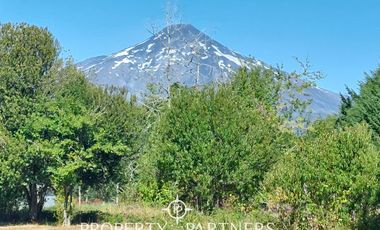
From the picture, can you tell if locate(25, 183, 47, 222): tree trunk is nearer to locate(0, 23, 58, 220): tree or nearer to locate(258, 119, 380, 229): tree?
locate(0, 23, 58, 220): tree

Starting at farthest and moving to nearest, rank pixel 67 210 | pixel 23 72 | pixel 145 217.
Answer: pixel 23 72 < pixel 67 210 < pixel 145 217

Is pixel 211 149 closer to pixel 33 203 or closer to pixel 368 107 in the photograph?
pixel 33 203

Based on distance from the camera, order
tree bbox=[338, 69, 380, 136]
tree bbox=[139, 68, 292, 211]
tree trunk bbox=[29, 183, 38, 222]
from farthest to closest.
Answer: tree bbox=[338, 69, 380, 136], tree trunk bbox=[29, 183, 38, 222], tree bbox=[139, 68, 292, 211]

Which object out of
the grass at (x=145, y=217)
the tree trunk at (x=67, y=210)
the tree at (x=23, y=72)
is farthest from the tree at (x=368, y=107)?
the tree at (x=23, y=72)

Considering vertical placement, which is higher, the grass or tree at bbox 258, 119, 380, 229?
tree at bbox 258, 119, 380, 229

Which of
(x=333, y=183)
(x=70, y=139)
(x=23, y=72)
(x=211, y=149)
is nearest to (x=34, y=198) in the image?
(x=70, y=139)

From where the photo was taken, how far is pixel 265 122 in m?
23.4

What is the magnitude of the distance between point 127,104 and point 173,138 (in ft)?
28.4

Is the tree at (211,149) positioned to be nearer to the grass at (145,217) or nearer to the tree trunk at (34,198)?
the grass at (145,217)

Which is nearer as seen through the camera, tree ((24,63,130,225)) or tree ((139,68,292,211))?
tree ((139,68,292,211))

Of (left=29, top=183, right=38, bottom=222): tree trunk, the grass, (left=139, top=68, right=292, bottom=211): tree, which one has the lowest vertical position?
the grass

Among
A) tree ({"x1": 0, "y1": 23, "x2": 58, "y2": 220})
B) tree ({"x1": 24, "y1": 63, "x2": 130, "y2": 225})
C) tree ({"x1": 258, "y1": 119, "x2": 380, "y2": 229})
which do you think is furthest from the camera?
tree ({"x1": 0, "y1": 23, "x2": 58, "y2": 220})

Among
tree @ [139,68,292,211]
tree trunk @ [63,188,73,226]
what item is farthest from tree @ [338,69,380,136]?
tree trunk @ [63,188,73,226]

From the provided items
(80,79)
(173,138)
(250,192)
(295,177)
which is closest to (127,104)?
(80,79)
